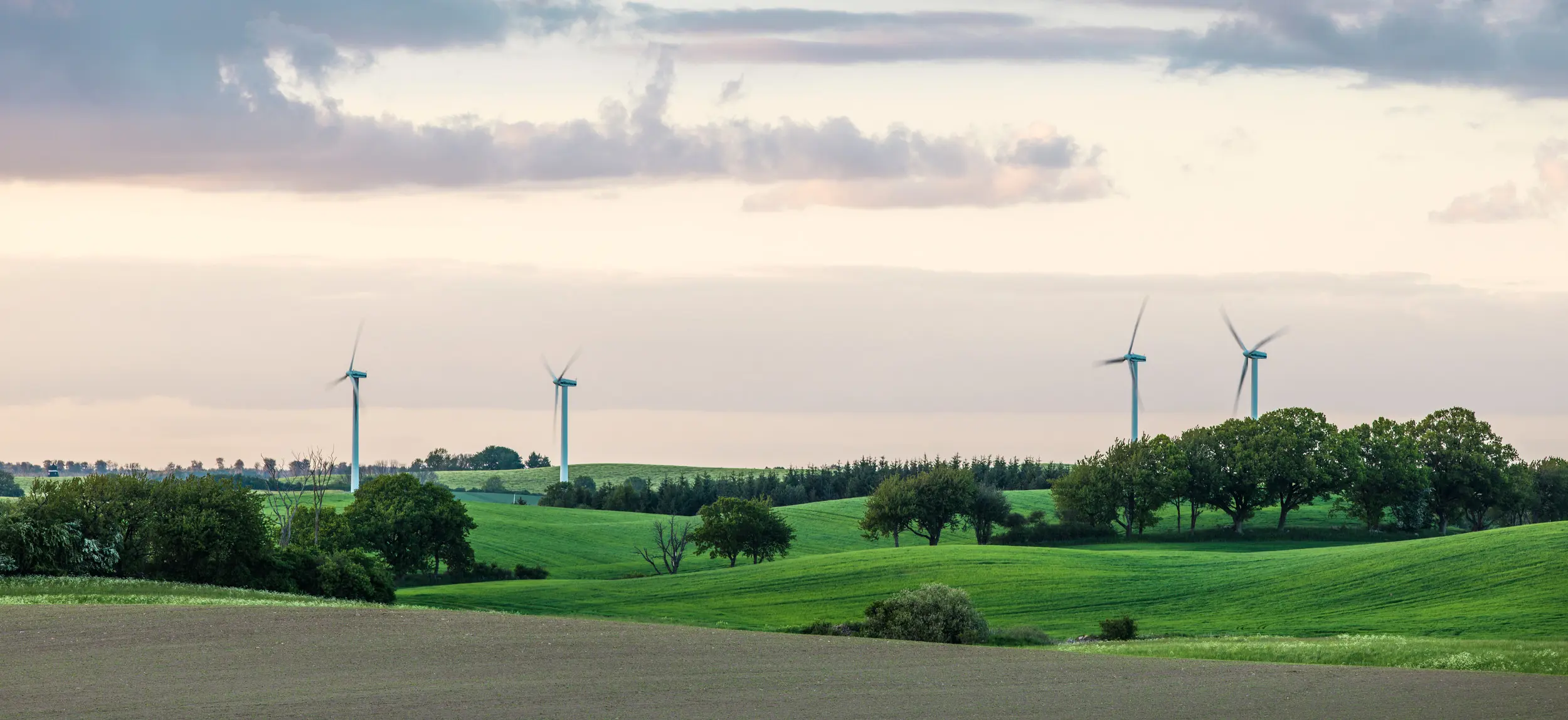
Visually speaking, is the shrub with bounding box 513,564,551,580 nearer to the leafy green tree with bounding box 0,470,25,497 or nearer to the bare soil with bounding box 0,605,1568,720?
the bare soil with bounding box 0,605,1568,720

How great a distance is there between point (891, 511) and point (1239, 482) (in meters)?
27.9

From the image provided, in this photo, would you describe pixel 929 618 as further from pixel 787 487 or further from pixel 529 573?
pixel 787 487

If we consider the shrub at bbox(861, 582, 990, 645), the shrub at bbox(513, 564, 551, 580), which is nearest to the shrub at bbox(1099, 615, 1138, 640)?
the shrub at bbox(861, 582, 990, 645)

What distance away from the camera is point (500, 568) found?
103 metres

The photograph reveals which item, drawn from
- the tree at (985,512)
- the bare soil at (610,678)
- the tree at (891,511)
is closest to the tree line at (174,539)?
the bare soil at (610,678)

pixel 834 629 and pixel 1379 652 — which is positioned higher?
pixel 1379 652

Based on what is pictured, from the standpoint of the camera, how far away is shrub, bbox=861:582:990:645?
47.8 meters

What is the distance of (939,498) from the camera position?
119688mm

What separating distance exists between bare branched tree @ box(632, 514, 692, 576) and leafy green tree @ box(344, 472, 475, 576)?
14.4 meters

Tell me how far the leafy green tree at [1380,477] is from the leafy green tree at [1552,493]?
17186mm

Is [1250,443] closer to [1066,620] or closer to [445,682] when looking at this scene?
[1066,620]

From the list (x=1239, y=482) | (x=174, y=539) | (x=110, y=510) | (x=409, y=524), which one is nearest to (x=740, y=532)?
(x=409, y=524)

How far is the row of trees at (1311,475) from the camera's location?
392ft

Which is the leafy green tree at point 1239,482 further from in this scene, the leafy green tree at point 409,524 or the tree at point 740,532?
the leafy green tree at point 409,524
